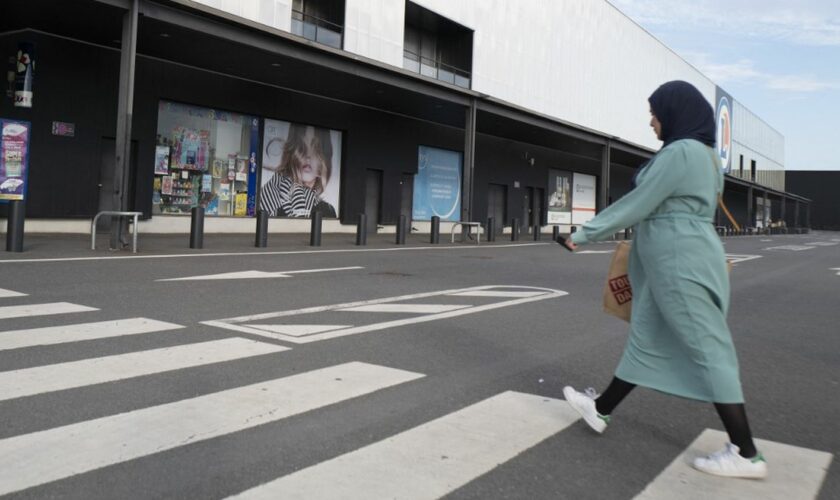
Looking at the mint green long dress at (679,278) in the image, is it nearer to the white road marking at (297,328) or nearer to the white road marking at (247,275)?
the white road marking at (297,328)

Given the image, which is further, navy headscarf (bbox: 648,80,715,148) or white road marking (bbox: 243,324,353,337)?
white road marking (bbox: 243,324,353,337)

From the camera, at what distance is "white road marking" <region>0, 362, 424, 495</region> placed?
3133 millimetres

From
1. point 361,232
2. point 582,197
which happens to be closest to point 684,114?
point 361,232

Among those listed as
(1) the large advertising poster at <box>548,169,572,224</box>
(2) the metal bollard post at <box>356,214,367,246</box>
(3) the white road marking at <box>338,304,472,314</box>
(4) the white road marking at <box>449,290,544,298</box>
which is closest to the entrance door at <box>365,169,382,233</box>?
(2) the metal bollard post at <box>356,214,367,246</box>

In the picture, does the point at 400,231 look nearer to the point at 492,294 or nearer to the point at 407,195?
the point at 407,195

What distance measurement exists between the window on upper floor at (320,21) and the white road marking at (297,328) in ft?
50.6

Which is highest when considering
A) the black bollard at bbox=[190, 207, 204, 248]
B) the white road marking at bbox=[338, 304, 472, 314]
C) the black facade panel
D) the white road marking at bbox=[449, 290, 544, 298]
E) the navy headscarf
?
the black facade panel

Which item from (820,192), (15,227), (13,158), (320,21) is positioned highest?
(820,192)

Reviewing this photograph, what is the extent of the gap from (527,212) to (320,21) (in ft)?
68.9

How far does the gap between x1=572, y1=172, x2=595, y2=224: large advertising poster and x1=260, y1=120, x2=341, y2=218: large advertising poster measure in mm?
21719

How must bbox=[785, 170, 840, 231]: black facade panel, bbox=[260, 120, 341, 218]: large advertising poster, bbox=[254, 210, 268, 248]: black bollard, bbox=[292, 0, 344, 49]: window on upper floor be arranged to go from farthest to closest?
1. bbox=[785, 170, 840, 231]: black facade panel
2. bbox=[260, 120, 341, 218]: large advertising poster
3. bbox=[292, 0, 344, 49]: window on upper floor
4. bbox=[254, 210, 268, 248]: black bollard

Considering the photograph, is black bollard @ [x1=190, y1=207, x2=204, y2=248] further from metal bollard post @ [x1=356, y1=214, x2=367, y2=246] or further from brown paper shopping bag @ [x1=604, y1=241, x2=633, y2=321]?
brown paper shopping bag @ [x1=604, y1=241, x2=633, y2=321]

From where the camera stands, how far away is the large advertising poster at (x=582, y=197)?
1768 inches

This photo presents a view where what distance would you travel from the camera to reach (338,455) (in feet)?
11.1
